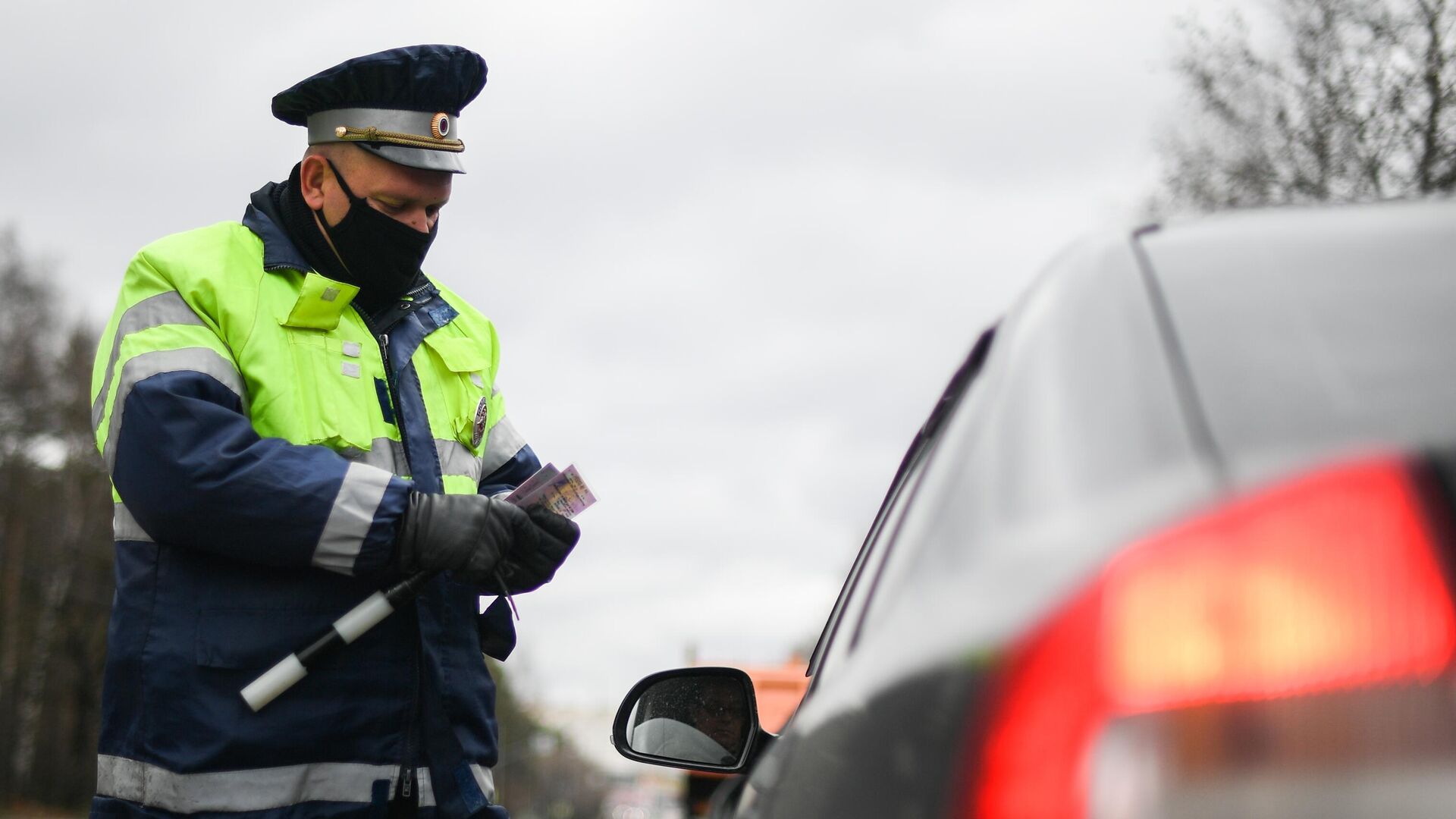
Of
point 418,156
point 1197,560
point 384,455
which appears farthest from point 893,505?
point 418,156

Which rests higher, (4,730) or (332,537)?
(332,537)

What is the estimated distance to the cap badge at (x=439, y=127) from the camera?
3598 millimetres

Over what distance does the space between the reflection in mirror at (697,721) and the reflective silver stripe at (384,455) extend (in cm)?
101

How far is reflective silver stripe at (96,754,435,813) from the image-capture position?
2869mm

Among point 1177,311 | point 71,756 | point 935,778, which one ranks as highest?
point 1177,311

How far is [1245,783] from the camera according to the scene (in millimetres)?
989

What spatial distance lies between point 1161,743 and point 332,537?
2.18 metres

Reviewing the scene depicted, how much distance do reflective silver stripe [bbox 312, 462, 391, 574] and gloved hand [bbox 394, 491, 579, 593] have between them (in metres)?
0.09

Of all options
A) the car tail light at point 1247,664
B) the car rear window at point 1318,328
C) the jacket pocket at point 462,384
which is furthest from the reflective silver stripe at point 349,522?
the car tail light at point 1247,664

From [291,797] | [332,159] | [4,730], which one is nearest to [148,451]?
[291,797]

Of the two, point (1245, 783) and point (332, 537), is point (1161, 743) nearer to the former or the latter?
point (1245, 783)

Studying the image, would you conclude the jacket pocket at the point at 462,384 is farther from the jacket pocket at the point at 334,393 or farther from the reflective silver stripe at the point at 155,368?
the reflective silver stripe at the point at 155,368

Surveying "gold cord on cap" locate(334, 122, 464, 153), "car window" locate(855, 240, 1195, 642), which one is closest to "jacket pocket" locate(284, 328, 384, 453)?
"gold cord on cap" locate(334, 122, 464, 153)

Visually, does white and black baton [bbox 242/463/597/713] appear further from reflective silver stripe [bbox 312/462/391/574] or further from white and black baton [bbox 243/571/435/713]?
reflective silver stripe [bbox 312/462/391/574]
